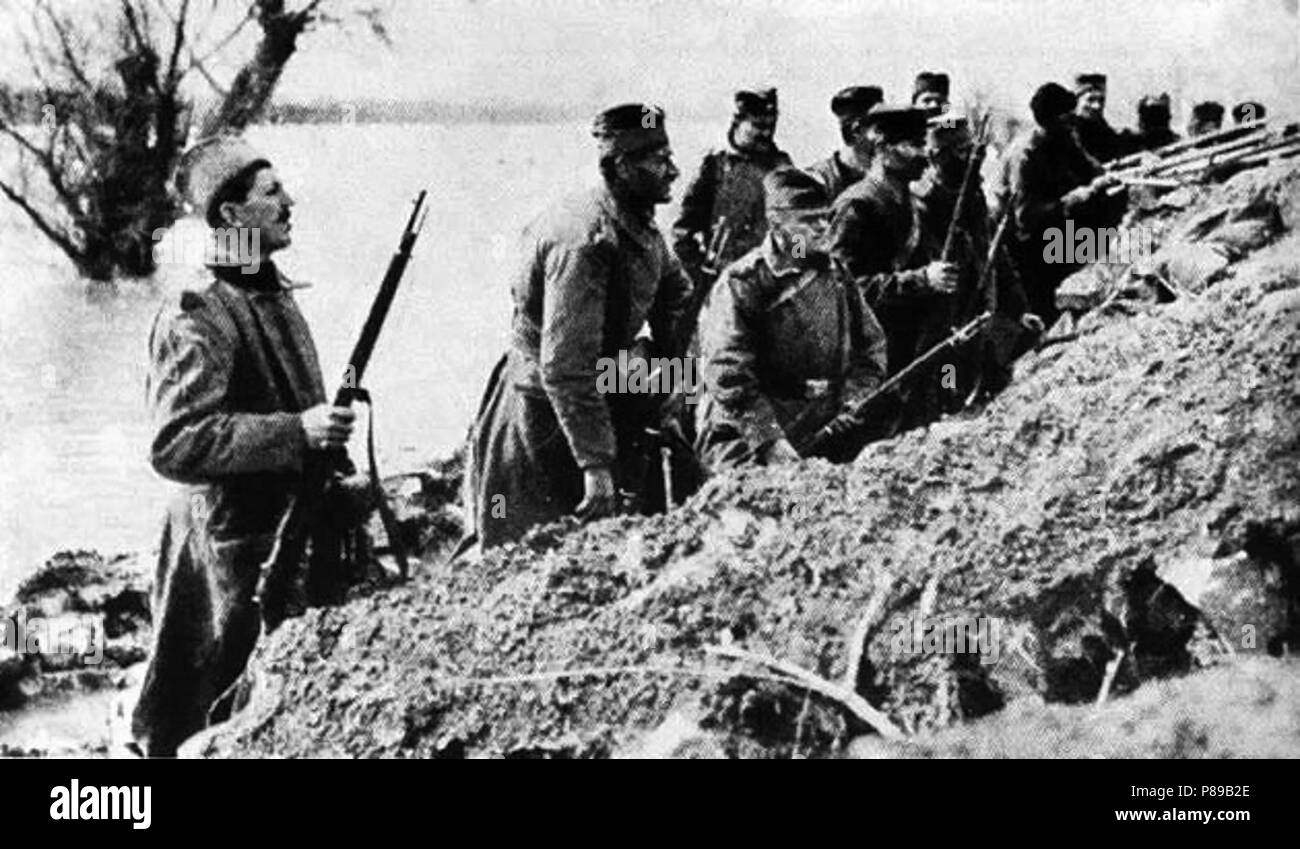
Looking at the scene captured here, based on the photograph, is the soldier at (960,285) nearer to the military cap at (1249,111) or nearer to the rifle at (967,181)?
the rifle at (967,181)

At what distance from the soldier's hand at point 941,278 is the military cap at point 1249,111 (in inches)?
41.4

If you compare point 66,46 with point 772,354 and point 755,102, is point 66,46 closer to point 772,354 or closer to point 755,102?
point 755,102

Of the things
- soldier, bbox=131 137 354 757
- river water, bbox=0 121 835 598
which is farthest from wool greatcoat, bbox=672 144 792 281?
soldier, bbox=131 137 354 757

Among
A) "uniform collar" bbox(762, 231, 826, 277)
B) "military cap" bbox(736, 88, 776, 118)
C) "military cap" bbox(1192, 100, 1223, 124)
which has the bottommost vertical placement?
"uniform collar" bbox(762, 231, 826, 277)

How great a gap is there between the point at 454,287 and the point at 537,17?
90 centimetres

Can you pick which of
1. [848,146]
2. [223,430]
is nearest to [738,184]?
[848,146]

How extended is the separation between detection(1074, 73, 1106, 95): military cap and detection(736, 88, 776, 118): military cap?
101 cm

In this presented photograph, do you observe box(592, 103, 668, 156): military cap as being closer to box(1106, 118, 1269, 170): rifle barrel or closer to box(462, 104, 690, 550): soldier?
box(462, 104, 690, 550): soldier

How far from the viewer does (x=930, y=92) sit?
6852 millimetres

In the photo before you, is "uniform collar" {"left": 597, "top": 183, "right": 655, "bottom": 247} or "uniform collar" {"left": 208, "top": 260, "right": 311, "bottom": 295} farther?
"uniform collar" {"left": 597, "top": 183, "right": 655, "bottom": 247}

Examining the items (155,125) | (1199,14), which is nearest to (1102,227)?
(1199,14)

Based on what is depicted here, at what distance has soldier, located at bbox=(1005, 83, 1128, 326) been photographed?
707 centimetres

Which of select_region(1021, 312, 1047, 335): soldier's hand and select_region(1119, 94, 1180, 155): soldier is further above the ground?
select_region(1119, 94, 1180, 155): soldier

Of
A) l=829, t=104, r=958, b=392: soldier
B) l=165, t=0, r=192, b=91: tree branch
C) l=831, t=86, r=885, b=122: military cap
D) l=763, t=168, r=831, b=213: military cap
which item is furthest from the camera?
l=831, t=86, r=885, b=122: military cap
